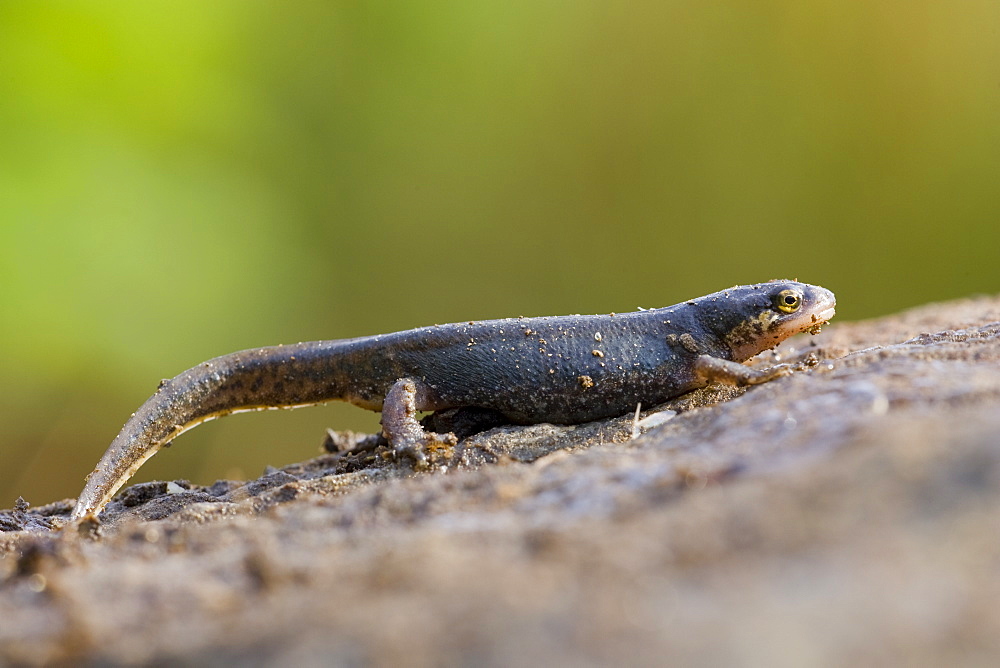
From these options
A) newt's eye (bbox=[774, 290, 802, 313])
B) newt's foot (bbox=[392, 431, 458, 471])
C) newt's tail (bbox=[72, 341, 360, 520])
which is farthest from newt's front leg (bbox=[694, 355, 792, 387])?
newt's tail (bbox=[72, 341, 360, 520])

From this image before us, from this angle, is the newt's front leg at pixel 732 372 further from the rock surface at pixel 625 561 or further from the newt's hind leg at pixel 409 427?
the newt's hind leg at pixel 409 427

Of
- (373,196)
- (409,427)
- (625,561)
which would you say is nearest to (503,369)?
(409,427)

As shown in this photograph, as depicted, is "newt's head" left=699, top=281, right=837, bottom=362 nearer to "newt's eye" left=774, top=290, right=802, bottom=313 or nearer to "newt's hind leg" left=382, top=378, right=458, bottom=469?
"newt's eye" left=774, top=290, right=802, bottom=313

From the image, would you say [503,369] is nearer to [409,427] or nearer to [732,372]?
[409,427]

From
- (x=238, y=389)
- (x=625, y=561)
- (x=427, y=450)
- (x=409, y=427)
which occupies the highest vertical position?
(x=238, y=389)

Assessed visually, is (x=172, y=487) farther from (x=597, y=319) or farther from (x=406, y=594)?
(x=406, y=594)

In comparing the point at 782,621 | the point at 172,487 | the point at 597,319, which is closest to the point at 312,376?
the point at 172,487

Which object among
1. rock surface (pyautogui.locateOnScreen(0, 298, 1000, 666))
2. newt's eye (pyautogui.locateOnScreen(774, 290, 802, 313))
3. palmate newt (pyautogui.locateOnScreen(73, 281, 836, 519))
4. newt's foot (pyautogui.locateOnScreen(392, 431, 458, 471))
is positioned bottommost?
rock surface (pyautogui.locateOnScreen(0, 298, 1000, 666))
